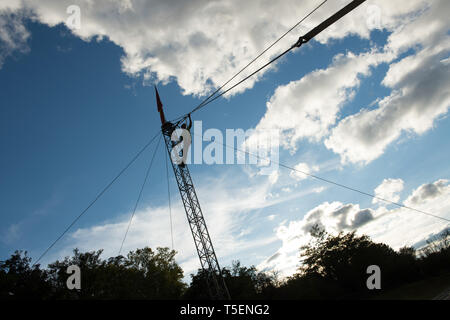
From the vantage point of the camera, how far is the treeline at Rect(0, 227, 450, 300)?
3102cm

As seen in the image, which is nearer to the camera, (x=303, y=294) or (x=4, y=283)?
(x=4, y=283)

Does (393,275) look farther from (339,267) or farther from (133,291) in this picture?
(133,291)

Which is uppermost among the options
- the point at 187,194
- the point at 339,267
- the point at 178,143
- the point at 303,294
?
the point at 178,143

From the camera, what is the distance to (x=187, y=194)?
24969 millimetres

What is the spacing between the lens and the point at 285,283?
3694cm

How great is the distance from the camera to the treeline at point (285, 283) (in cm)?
3102

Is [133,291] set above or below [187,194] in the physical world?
below
